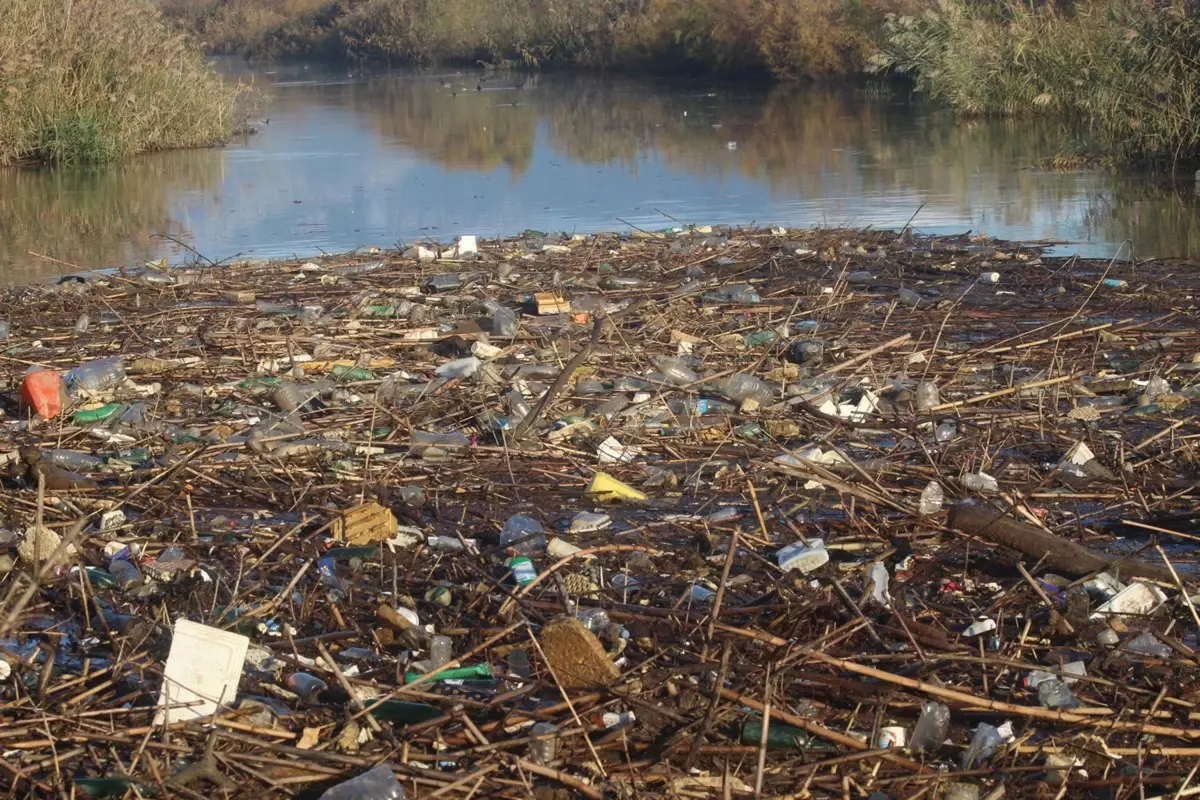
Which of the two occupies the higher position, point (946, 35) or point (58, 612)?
point (946, 35)

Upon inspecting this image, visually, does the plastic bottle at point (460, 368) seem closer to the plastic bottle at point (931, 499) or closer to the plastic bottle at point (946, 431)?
the plastic bottle at point (946, 431)

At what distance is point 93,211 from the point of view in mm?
12039

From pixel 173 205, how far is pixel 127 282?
5.29 metres

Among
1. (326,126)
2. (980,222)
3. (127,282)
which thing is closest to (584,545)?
(127,282)

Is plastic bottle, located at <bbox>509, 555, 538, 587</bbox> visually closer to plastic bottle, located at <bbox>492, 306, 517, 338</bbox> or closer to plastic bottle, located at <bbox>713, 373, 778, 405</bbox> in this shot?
plastic bottle, located at <bbox>713, 373, 778, 405</bbox>

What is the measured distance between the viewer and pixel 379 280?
24.4 ft

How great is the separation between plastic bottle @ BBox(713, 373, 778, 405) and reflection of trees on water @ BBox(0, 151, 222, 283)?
5.61 metres

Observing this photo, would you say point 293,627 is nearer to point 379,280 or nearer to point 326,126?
point 379,280

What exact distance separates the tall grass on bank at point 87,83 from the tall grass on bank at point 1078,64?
34.2ft

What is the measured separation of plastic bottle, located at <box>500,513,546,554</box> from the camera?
11.3 feet

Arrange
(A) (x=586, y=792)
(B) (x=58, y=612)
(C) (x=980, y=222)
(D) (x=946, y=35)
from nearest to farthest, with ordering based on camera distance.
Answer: (A) (x=586, y=792)
(B) (x=58, y=612)
(C) (x=980, y=222)
(D) (x=946, y=35)

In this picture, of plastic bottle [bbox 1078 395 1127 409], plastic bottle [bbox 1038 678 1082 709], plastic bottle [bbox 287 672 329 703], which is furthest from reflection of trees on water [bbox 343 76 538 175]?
plastic bottle [bbox 1038 678 1082 709]

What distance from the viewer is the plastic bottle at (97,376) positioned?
5020 millimetres

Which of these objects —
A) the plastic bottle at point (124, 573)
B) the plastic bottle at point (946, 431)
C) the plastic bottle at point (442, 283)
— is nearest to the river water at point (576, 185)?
the plastic bottle at point (442, 283)
